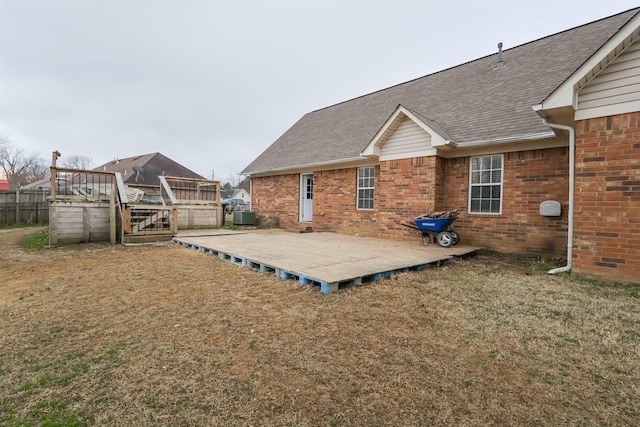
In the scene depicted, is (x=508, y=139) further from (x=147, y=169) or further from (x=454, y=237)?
(x=147, y=169)

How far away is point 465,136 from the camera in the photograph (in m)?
8.00

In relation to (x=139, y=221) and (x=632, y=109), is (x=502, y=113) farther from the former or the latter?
(x=139, y=221)

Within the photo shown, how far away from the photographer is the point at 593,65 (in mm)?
4852

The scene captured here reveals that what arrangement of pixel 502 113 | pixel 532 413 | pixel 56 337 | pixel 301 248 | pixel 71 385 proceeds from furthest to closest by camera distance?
pixel 502 113 < pixel 301 248 < pixel 56 337 < pixel 71 385 < pixel 532 413

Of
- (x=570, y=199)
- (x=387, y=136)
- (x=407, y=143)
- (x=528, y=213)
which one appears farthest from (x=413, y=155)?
(x=570, y=199)

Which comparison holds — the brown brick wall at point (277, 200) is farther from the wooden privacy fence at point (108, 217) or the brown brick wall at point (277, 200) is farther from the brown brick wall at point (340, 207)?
the wooden privacy fence at point (108, 217)

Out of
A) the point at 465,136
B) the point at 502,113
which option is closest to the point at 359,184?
the point at 465,136

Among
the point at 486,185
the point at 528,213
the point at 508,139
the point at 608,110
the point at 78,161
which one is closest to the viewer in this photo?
the point at 608,110

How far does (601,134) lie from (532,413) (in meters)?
5.35

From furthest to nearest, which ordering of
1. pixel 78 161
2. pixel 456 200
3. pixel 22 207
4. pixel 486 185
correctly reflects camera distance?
pixel 78 161, pixel 22 207, pixel 456 200, pixel 486 185

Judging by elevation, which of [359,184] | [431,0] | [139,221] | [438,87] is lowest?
[139,221]

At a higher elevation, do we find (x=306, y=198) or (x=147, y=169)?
(x=147, y=169)

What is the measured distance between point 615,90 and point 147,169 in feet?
105

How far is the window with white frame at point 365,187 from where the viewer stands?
35.1 ft
